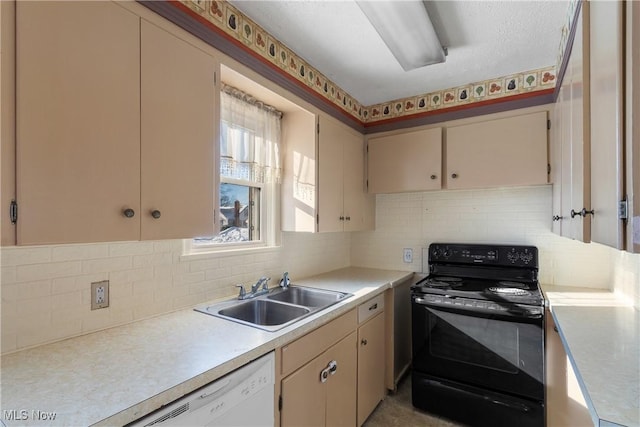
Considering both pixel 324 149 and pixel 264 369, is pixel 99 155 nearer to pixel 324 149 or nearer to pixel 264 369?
pixel 264 369

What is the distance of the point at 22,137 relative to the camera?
85cm

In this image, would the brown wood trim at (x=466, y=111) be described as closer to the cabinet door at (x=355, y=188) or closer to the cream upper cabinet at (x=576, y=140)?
the cabinet door at (x=355, y=188)

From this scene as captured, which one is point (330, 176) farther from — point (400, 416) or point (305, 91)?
point (400, 416)

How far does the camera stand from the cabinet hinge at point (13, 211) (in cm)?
84

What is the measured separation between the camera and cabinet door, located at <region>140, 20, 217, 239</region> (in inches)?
45.8

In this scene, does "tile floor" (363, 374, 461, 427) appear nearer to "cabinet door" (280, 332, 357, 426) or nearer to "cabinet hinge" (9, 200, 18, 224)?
"cabinet door" (280, 332, 357, 426)

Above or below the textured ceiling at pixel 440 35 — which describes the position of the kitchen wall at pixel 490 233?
below

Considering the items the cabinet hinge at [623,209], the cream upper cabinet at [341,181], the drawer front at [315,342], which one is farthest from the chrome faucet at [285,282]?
the cabinet hinge at [623,209]

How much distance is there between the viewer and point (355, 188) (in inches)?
108

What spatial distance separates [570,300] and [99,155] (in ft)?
8.42

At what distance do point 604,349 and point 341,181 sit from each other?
179 centimetres

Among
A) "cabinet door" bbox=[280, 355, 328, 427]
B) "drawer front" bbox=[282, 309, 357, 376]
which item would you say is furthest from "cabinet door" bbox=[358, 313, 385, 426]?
"cabinet door" bbox=[280, 355, 328, 427]

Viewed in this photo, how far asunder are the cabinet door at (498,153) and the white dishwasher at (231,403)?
2015 millimetres

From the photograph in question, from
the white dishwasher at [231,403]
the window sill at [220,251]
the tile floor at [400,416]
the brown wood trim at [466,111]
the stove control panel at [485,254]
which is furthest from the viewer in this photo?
the stove control panel at [485,254]
